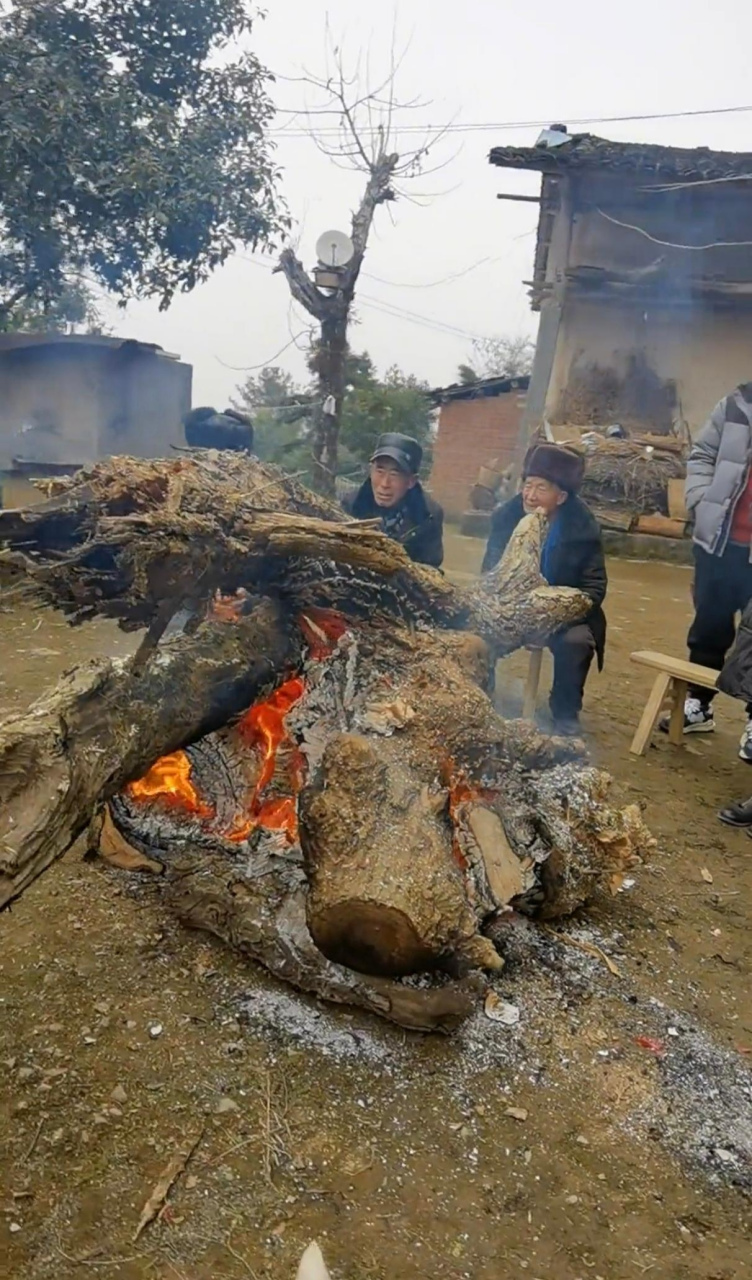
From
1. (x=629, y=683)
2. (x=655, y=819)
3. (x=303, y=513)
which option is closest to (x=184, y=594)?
(x=303, y=513)

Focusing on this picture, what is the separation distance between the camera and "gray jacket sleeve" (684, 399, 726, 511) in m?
4.89

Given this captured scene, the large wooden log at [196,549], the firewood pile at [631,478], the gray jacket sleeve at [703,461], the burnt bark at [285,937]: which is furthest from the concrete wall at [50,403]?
the burnt bark at [285,937]

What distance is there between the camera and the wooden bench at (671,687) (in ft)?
15.4

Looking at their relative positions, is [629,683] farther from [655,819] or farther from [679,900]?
[679,900]

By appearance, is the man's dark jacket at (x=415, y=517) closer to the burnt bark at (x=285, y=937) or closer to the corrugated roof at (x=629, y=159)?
the burnt bark at (x=285, y=937)

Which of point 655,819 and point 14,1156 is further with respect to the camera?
point 655,819

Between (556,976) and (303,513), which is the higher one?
(303,513)

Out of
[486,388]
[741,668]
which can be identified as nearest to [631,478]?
[486,388]

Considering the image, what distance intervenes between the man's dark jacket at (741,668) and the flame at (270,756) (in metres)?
2.13

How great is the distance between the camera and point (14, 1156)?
6.38ft

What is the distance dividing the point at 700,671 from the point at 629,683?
5.06ft

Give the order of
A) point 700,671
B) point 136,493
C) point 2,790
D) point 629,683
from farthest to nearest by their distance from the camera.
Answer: point 629,683 → point 700,671 → point 136,493 → point 2,790

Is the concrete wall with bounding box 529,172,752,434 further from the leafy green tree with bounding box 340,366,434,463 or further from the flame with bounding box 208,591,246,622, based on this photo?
the flame with bounding box 208,591,246,622

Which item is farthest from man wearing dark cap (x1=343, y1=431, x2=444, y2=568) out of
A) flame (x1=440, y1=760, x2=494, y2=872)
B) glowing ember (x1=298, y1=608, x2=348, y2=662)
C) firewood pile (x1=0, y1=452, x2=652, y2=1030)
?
flame (x1=440, y1=760, x2=494, y2=872)
